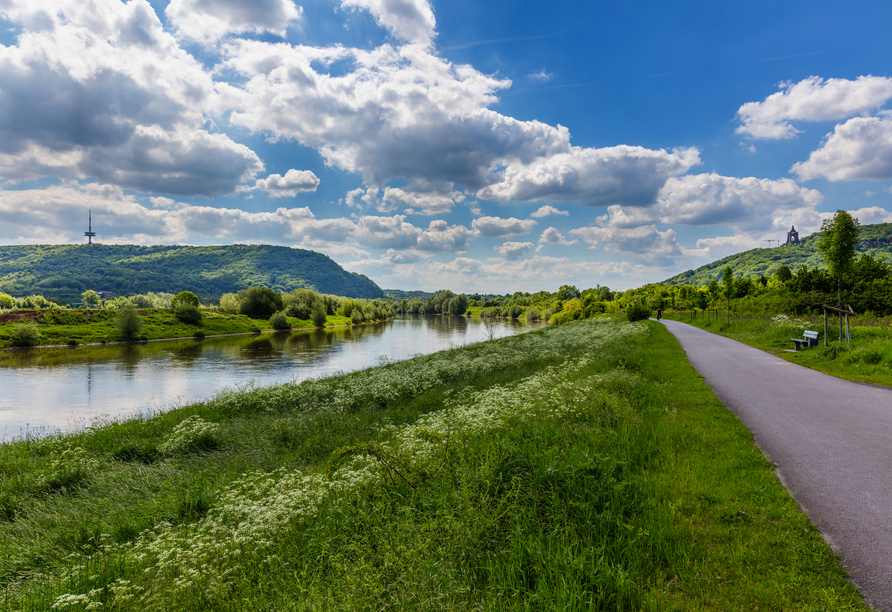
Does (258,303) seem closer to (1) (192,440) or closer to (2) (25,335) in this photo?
(2) (25,335)

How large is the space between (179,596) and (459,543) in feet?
9.59

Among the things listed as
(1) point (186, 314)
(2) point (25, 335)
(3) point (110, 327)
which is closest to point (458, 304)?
(1) point (186, 314)

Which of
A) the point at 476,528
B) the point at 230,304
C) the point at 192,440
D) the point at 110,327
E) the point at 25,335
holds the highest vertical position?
the point at 230,304

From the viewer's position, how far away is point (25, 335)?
53875 mm

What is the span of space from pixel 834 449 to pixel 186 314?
304 feet

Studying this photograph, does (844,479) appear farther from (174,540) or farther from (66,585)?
(66,585)

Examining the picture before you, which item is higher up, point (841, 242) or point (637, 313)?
point (841, 242)

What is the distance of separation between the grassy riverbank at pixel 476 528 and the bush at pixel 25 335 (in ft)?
223

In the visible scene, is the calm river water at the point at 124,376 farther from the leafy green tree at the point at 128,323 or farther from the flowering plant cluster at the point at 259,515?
the flowering plant cluster at the point at 259,515

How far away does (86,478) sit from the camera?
923 cm

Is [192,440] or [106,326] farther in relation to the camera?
[106,326]

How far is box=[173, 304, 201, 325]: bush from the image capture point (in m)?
76.4

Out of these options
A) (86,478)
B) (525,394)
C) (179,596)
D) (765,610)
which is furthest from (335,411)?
(765,610)

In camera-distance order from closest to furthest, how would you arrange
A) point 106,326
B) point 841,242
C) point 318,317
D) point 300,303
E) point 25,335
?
point 841,242
point 25,335
point 106,326
point 318,317
point 300,303
